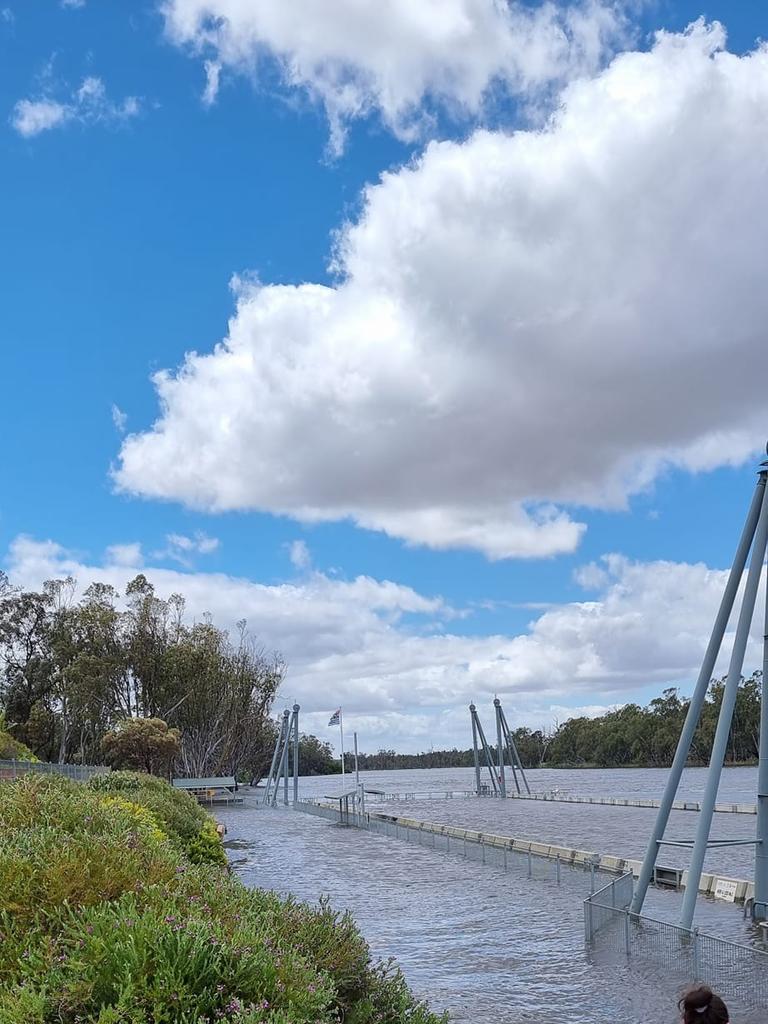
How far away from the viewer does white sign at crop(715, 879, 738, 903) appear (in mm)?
20844

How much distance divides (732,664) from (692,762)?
595 ft

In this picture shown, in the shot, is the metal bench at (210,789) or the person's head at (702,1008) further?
the metal bench at (210,789)

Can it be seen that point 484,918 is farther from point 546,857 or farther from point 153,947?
point 153,947

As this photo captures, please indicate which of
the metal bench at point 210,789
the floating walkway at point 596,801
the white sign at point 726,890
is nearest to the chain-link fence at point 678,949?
the white sign at point 726,890

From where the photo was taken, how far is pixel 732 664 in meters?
16.4

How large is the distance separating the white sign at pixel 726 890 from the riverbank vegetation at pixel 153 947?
15.9 m

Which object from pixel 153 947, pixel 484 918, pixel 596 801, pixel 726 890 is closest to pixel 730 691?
pixel 726 890

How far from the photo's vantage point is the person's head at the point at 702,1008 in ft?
20.2

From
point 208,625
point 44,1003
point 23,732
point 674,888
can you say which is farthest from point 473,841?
point 208,625

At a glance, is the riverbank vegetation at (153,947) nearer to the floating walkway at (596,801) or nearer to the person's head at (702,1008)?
the person's head at (702,1008)

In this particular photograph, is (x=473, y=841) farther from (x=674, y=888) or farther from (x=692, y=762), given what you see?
(x=692, y=762)

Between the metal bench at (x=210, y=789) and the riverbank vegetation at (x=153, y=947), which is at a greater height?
the riverbank vegetation at (x=153, y=947)

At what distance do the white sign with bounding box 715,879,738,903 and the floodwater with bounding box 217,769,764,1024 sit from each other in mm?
273

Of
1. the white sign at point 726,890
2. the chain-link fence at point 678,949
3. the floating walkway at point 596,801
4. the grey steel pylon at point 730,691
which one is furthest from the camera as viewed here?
the floating walkway at point 596,801
